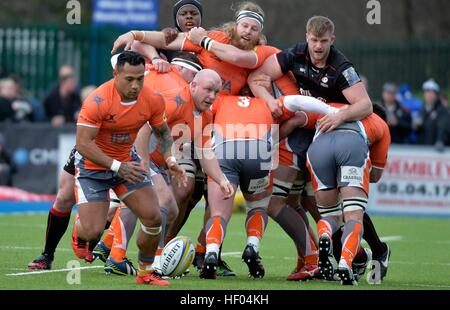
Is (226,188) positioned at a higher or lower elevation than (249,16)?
lower

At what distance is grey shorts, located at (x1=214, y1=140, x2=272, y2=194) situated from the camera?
10789 millimetres

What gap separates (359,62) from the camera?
83.7ft

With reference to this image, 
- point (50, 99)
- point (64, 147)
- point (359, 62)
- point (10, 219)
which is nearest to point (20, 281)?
point (10, 219)

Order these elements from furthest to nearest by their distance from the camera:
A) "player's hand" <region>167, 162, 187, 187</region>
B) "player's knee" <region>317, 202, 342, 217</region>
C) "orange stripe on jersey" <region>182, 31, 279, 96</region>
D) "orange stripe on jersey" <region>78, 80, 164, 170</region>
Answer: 1. "orange stripe on jersey" <region>182, 31, 279, 96</region>
2. "player's knee" <region>317, 202, 342, 217</region>
3. "player's hand" <region>167, 162, 187, 187</region>
4. "orange stripe on jersey" <region>78, 80, 164, 170</region>

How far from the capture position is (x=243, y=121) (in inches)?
429

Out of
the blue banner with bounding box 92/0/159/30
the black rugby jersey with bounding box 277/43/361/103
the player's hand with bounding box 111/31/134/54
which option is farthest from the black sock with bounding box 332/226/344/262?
the blue banner with bounding box 92/0/159/30

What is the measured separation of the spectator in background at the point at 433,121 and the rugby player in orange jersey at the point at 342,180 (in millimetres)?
10524

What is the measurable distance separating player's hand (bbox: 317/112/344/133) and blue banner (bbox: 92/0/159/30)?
14.0 m

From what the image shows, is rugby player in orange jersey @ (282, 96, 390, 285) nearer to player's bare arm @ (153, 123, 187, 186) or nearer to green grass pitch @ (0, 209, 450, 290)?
green grass pitch @ (0, 209, 450, 290)

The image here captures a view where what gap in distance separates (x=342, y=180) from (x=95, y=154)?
7.39 ft

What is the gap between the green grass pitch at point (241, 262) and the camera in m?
10.0

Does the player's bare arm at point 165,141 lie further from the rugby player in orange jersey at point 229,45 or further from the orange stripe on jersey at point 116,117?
the rugby player in orange jersey at point 229,45

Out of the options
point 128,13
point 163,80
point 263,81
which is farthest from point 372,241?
point 128,13

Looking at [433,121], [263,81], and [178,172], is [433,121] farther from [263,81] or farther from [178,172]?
[178,172]
